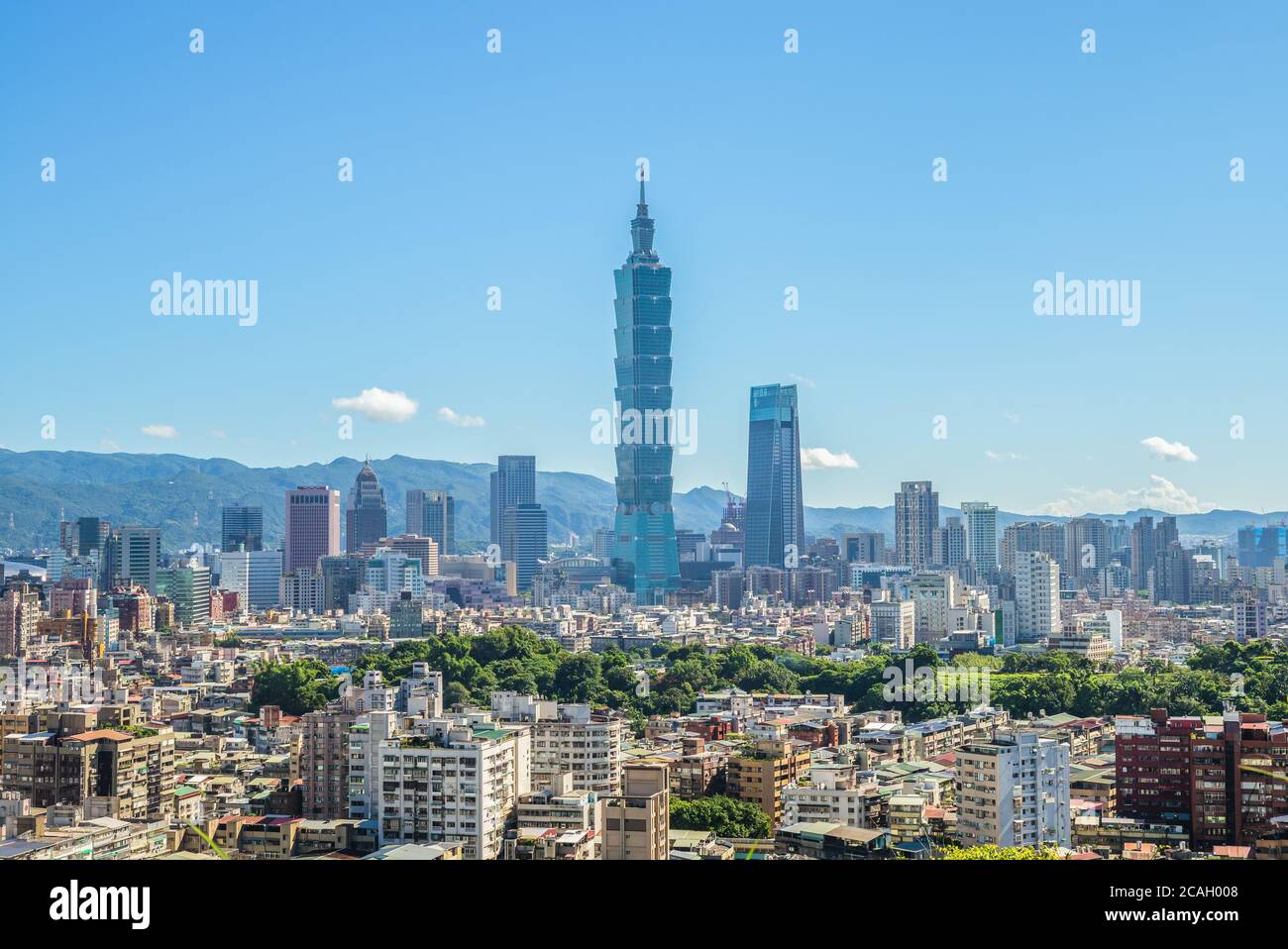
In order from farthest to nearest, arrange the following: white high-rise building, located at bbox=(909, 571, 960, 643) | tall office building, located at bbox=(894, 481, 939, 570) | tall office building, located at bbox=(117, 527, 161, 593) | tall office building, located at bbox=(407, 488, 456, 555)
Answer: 1. tall office building, located at bbox=(407, 488, 456, 555)
2. tall office building, located at bbox=(894, 481, 939, 570)
3. tall office building, located at bbox=(117, 527, 161, 593)
4. white high-rise building, located at bbox=(909, 571, 960, 643)

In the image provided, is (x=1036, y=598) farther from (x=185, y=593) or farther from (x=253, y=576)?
(x=253, y=576)

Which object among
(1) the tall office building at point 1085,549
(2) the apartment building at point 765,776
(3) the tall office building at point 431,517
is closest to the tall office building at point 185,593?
(3) the tall office building at point 431,517

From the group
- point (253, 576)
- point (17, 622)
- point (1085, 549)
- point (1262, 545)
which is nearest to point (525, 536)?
point (253, 576)

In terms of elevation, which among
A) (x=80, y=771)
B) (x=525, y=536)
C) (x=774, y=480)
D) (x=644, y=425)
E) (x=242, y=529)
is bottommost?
(x=80, y=771)

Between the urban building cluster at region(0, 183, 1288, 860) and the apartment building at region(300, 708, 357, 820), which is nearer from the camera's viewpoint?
the urban building cluster at region(0, 183, 1288, 860)

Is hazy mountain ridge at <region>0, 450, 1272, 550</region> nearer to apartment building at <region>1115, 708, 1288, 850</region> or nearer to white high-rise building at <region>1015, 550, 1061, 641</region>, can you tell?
white high-rise building at <region>1015, 550, 1061, 641</region>

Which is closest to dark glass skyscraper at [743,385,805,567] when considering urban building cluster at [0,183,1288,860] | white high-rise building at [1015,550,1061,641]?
urban building cluster at [0,183,1288,860]

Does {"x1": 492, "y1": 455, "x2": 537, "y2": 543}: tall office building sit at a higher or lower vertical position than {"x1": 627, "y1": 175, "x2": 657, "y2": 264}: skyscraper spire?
lower

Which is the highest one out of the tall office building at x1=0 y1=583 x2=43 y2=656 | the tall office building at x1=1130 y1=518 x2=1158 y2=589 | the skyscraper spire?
the skyscraper spire
